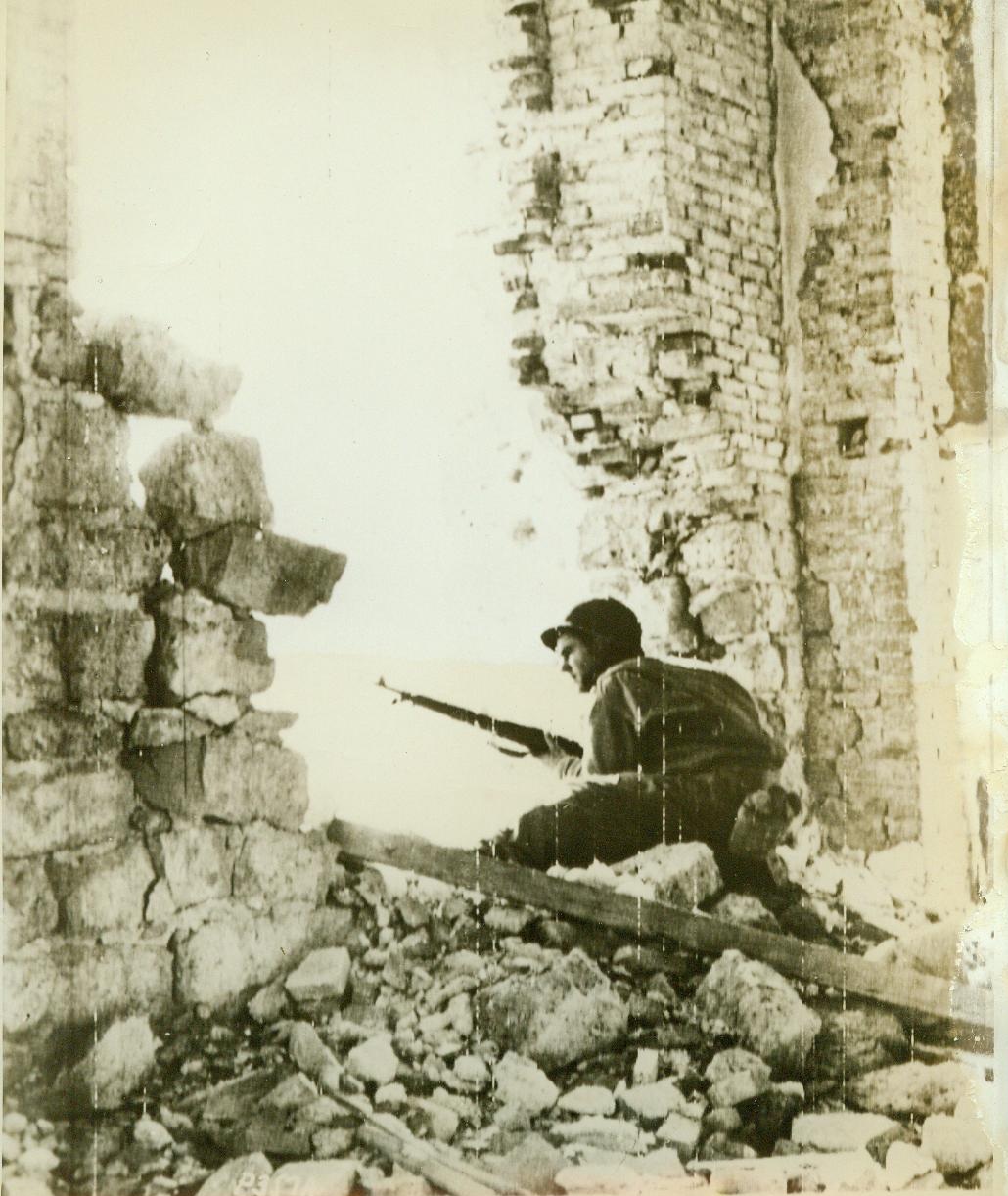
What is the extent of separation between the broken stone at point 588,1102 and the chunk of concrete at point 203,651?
1284 millimetres

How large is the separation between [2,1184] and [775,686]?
2.30 m

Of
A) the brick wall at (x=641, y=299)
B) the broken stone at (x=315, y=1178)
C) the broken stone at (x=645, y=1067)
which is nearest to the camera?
the broken stone at (x=315, y=1178)

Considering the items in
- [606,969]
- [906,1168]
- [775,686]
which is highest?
[775,686]

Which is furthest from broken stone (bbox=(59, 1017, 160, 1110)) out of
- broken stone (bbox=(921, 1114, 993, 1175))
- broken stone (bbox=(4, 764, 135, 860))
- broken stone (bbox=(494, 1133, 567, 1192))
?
broken stone (bbox=(921, 1114, 993, 1175))

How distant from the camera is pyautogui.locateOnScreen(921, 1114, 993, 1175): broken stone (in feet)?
8.28

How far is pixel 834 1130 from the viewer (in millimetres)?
2506

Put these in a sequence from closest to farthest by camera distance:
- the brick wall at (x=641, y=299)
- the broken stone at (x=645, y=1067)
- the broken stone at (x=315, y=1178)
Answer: the broken stone at (x=315, y=1178), the broken stone at (x=645, y=1067), the brick wall at (x=641, y=299)

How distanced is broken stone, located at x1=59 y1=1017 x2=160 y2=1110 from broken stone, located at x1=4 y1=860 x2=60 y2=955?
12.4 inches

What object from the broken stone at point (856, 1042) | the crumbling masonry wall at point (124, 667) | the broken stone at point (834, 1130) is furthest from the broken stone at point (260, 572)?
the broken stone at point (834, 1130)

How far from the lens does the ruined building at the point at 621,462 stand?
2.51 metres

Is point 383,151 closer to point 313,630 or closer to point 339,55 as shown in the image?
point 339,55

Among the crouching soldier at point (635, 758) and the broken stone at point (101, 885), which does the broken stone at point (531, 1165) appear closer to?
the crouching soldier at point (635, 758)

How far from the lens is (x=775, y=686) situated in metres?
2.70

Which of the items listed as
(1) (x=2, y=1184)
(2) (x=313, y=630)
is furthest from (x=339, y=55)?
(1) (x=2, y=1184)
